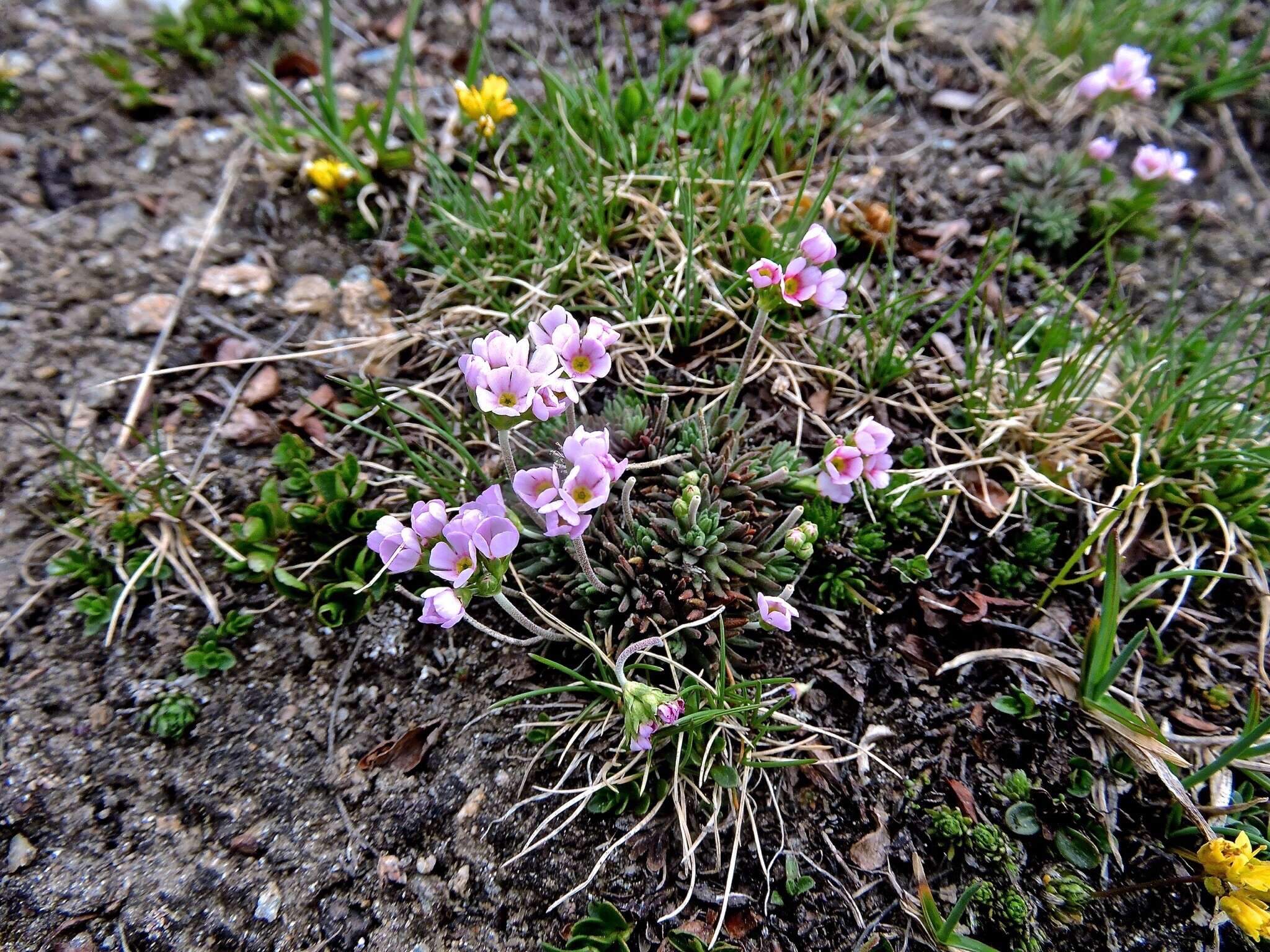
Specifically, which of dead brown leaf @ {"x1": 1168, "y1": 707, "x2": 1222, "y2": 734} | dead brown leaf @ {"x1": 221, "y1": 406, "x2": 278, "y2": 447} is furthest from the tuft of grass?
dead brown leaf @ {"x1": 221, "y1": 406, "x2": 278, "y2": 447}

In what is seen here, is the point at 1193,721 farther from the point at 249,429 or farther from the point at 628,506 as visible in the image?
the point at 249,429

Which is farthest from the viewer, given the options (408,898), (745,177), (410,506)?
(745,177)

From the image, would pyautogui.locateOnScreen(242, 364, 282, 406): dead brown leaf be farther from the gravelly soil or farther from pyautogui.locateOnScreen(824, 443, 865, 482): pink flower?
pyautogui.locateOnScreen(824, 443, 865, 482): pink flower

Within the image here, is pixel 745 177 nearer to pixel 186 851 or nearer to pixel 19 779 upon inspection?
pixel 186 851

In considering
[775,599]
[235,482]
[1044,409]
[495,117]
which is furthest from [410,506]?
[1044,409]

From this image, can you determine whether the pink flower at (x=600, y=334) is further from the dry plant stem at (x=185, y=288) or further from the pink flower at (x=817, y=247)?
the dry plant stem at (x=185, y=288)

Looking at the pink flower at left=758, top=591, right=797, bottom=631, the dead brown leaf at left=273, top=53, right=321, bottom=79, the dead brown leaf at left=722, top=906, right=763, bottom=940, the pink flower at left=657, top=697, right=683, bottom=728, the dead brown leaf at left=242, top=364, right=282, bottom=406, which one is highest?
the dead brown leaf at left=273, top=53, right=321, bottom=79
